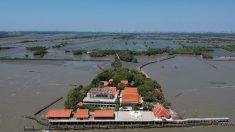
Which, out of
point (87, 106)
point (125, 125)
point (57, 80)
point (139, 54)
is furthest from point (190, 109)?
point (139, 54)

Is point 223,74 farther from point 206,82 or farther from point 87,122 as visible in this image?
point 87,122

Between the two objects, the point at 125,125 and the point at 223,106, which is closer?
the point at 125,125

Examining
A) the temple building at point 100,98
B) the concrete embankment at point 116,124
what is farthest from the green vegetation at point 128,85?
the concrete embankment at point 116,124

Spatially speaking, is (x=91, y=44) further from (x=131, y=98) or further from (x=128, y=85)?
(x=131, y=98)

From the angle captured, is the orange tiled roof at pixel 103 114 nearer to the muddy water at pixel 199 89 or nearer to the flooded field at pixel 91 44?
the muddy water at pixel 199 89

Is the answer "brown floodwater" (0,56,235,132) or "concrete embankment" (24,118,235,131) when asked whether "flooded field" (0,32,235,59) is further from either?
"concrete embankment" (24,118,235,131)

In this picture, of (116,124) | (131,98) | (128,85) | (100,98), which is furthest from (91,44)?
(116,124)
